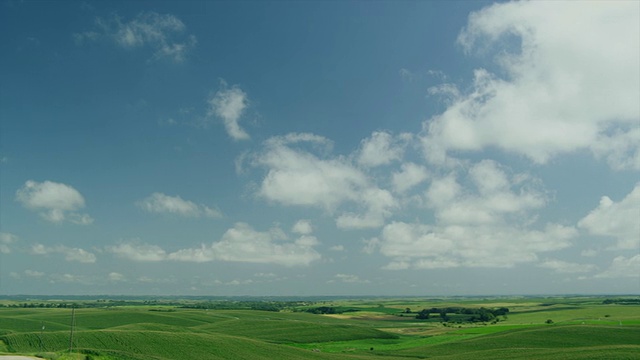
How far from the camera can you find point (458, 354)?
3794 inches

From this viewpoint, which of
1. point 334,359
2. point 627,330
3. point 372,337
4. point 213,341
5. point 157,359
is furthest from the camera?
point 372,337

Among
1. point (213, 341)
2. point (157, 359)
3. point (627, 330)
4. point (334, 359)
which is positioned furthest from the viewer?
point (627, 330)

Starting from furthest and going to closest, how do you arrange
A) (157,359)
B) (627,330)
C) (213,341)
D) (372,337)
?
(372,337), (627,330), (213,341), (157,359)

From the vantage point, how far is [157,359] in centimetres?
8531

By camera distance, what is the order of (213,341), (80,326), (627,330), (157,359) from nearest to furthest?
(157,359) → (213,341) → (627,330) → (80,326)

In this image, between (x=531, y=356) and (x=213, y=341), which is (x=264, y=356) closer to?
(x=213, y=341)

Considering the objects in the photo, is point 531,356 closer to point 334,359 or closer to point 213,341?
→ point 334,359

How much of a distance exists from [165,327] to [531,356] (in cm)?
9847

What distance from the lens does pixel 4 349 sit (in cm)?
9769

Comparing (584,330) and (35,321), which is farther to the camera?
(35,321)

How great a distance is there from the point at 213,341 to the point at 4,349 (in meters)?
39.6

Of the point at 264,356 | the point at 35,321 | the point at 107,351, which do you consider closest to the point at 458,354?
the point at 264,356

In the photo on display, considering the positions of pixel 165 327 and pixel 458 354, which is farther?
pixel 165 327

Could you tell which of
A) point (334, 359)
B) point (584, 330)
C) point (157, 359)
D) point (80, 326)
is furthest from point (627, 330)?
point (80, 326)
